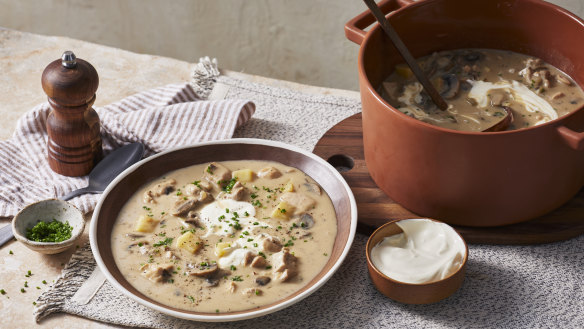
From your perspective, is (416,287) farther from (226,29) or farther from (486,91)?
(226,29)

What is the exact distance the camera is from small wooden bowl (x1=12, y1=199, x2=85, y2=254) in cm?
169

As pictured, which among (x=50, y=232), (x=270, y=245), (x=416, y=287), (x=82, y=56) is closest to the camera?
(x=416, y=287)

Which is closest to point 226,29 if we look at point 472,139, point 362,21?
point 362,21

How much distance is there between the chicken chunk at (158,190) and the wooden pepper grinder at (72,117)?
0.25 meters

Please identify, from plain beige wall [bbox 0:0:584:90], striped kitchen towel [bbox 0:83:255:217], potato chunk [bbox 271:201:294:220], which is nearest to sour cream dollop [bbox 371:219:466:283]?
potato chunk [bbox 271:201:294:220]

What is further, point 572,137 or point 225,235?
point 225,235

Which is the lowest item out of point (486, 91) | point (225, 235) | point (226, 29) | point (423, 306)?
point (226, 29)

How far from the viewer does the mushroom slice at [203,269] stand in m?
1.58

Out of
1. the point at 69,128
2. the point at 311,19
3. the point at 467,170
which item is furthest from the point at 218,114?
the point at 311,19

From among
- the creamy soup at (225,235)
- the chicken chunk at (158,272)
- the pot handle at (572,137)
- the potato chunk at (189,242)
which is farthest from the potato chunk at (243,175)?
the pot handle at (572,137)

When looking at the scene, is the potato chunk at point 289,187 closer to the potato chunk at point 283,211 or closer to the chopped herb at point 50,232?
the potato chunk at point 283,211

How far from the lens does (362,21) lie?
1.93 m

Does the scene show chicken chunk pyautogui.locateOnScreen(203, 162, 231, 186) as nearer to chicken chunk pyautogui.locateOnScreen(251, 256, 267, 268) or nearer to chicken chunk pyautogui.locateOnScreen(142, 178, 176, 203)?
chicken chunk pyautogui.locateOnScreen(142, 178, 176, 203)

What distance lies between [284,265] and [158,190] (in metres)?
0.42
